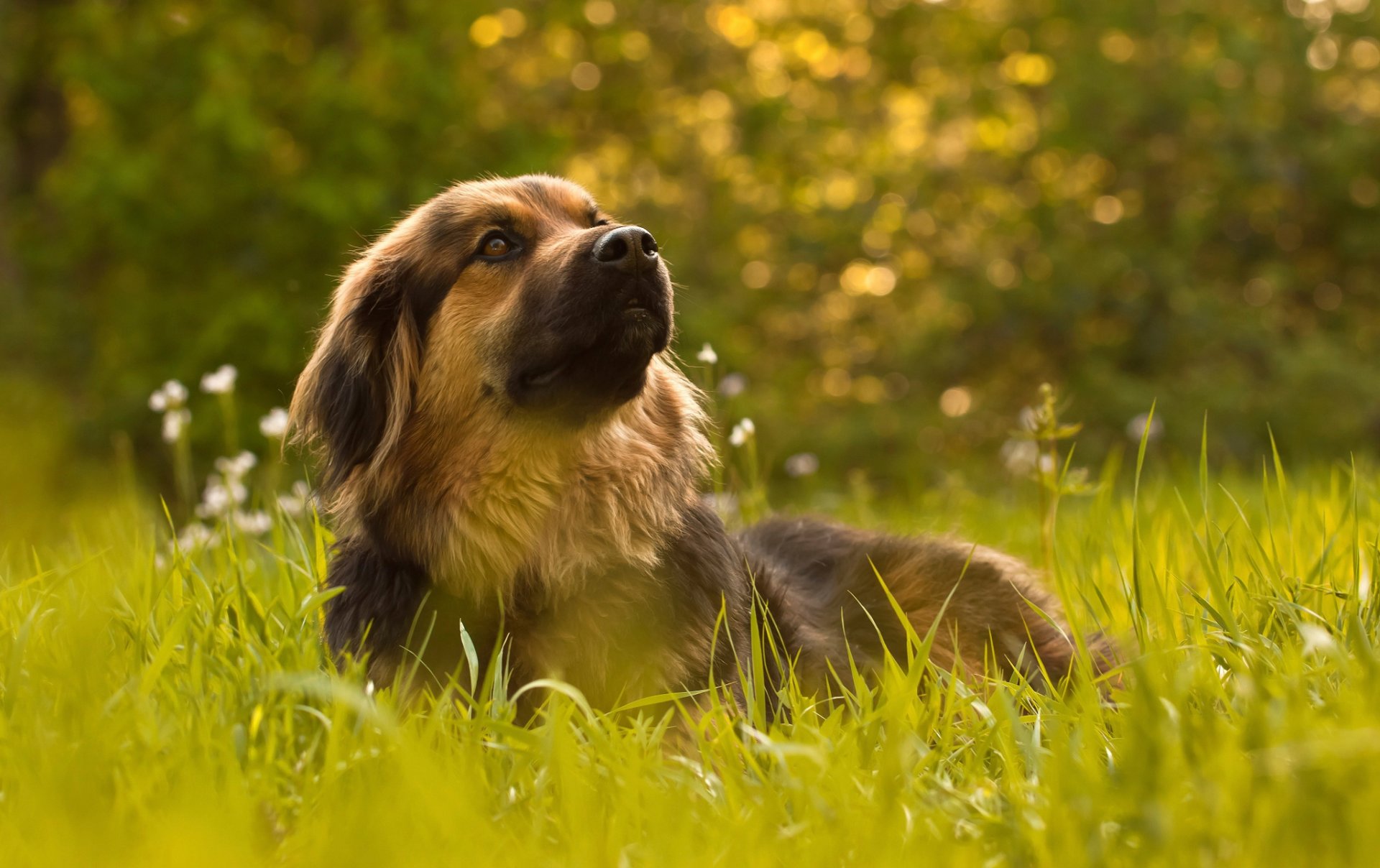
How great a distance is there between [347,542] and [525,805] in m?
1.39

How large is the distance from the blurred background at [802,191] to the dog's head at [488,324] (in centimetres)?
584

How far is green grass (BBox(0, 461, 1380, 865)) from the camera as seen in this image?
167 centimetres

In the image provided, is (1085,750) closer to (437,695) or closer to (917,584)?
(437,695)

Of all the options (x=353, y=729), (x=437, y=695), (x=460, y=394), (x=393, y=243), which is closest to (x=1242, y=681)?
(x=353, y=729)

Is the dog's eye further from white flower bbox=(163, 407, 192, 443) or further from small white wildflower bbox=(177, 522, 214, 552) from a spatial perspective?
white flower bbox=(163, 407, 192, 443)

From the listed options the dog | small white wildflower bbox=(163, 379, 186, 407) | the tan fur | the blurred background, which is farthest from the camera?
the blurred background

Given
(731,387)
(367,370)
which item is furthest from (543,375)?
(731,387)

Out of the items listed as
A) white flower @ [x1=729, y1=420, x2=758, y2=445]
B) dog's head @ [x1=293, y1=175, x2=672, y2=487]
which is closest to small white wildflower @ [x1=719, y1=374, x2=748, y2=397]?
white flower @ [x1=729, y1=420, x2=758, y2=445]

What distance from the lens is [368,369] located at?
11.2 ft

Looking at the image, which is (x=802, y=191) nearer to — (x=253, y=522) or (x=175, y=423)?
(x=253, y=522)

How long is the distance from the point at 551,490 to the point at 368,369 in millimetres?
661

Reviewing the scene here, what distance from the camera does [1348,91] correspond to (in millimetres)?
12789

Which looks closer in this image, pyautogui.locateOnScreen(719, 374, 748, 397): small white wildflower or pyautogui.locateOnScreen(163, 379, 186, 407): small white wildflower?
pyautogui.locateOnScreen(163, 379, 186, 407): small white wildflower

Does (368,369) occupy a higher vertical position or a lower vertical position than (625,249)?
lower
